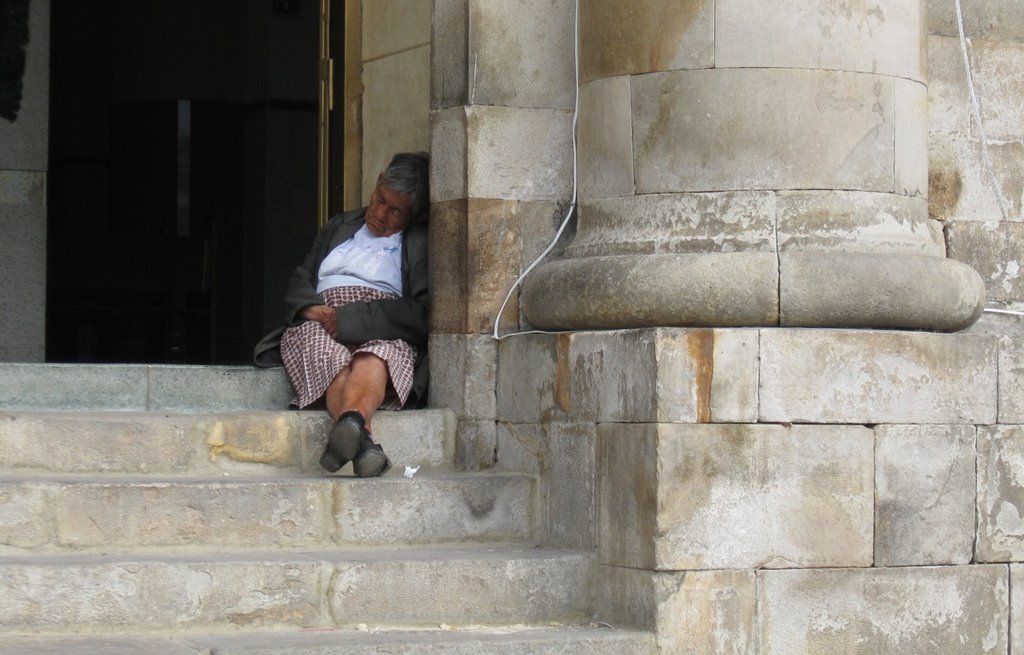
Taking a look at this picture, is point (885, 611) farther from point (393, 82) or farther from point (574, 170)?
point (393, 82)

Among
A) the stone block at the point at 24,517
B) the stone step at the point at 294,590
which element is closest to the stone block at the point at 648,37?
the stone step at the point at 294,590

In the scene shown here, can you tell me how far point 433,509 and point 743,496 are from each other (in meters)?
1.13

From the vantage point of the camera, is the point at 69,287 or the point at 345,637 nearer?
the point at 345,637

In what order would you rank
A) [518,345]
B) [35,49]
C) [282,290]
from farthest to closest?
[282,290], [35,49], [518,345]

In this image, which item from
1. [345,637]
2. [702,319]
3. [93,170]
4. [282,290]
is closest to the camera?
[345,637]

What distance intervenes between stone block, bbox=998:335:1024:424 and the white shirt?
233 cm

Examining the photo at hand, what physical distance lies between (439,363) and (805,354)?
166cm

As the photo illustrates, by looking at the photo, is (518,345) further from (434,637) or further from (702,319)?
(434,637)

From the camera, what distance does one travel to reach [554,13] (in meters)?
6.35

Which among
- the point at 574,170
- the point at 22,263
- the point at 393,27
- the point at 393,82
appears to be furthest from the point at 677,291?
the point at 22,263

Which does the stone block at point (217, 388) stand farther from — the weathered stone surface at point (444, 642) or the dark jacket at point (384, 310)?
the weathered stone surface at point (444, 642)

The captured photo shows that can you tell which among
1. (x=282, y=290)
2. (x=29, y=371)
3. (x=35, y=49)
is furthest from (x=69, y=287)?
(x=29, y=371)

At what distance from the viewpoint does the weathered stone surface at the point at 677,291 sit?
5.35 m

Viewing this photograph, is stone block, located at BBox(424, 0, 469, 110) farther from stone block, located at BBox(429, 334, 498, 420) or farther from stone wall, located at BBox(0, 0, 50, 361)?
stone wall, located at BBox(0, 0, 50, 361)
